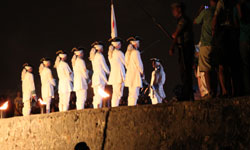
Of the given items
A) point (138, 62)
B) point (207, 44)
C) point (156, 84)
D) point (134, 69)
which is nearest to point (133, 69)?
point (134, 69)

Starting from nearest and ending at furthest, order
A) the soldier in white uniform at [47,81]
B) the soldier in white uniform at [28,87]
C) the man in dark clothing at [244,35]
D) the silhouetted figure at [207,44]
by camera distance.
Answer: the man in dark clothing at [244,35]
the silhouetted figure at [207,44]
the soldier in white uniform at [47,81]
the soldier in white uniform at [28,87]

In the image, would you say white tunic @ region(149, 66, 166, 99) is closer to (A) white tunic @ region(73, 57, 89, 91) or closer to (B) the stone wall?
(A) white tunic @ region(73, 57, 89, 91)

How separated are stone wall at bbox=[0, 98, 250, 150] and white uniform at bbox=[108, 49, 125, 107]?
311 cm

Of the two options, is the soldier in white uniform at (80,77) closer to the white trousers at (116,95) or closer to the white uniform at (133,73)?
the white trousers at (116,95)

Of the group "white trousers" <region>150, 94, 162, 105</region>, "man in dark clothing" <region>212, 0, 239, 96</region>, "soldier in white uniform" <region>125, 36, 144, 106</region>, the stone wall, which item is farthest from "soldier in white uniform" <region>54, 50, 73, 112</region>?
"man in dark clothing" <region>212, 0, 239, 96</region>

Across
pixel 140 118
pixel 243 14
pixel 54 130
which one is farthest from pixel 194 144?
pixel 54 130

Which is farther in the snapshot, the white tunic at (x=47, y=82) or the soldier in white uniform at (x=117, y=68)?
the white tunic at (x=47, y=82)

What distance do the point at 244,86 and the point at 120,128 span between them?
2.16 metres

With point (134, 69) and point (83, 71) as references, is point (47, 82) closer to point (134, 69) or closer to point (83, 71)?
point (83, 71)

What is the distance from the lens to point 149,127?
18.4 feet

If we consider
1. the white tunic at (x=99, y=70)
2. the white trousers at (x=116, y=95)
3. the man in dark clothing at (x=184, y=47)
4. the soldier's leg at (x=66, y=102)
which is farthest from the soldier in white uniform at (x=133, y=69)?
the man in dark clothing at (x=184, y=47)

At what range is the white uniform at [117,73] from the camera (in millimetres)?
10659

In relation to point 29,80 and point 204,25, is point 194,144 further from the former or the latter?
point 29,80

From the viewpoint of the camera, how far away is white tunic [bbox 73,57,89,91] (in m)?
11.9
